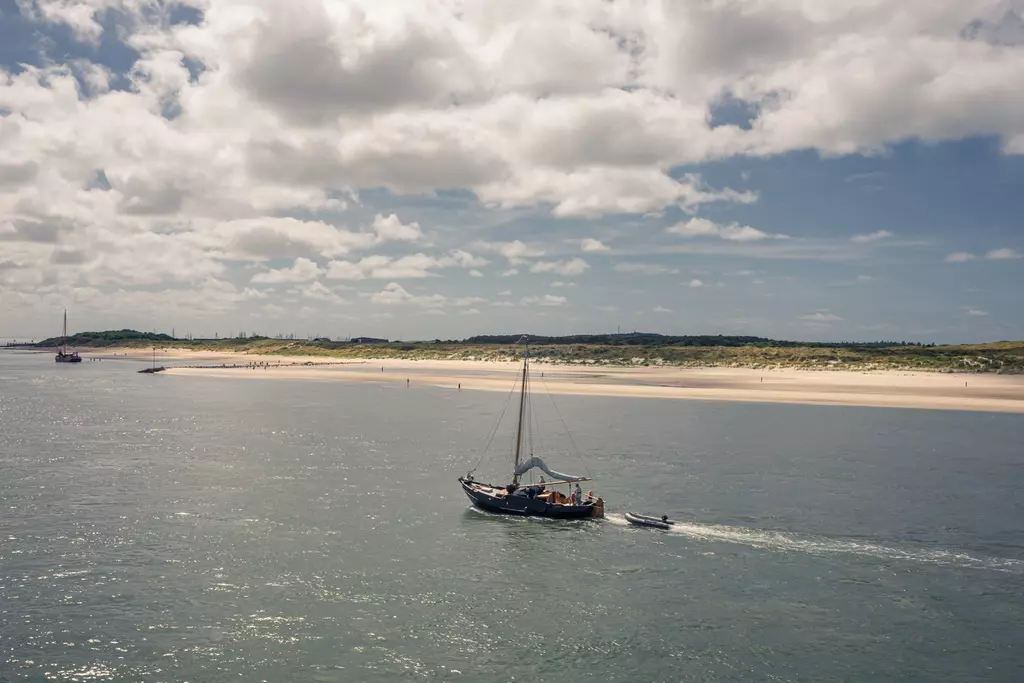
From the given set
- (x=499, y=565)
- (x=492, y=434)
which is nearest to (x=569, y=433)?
(x=492, y=434)

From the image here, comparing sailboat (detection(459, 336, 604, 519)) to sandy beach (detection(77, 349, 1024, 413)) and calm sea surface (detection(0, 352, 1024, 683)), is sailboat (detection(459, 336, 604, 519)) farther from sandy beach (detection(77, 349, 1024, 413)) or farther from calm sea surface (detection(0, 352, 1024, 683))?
sandy beach (detection(77, 349, 1024, 413))

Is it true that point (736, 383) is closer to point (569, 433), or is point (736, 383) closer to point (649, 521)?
point (569, 433)

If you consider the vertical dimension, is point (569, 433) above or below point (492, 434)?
above

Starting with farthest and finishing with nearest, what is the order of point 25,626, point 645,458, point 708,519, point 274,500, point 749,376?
point 749,376 → point 645,458 → point 274,500 → point 708,519 → point 25,626

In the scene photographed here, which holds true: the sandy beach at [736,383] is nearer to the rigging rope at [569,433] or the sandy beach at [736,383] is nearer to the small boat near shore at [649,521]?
the rigging rope at [569,433]

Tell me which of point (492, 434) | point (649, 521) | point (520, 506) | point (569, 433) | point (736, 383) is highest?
point (736, 383)

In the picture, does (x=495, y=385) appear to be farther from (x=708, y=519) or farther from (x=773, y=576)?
(x=773, y=576)

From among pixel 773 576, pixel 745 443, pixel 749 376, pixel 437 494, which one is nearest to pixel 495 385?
pixel 749 376

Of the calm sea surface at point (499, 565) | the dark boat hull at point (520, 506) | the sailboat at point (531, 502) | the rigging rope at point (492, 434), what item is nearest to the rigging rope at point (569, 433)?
the calm sea surface at point (499, 565)
